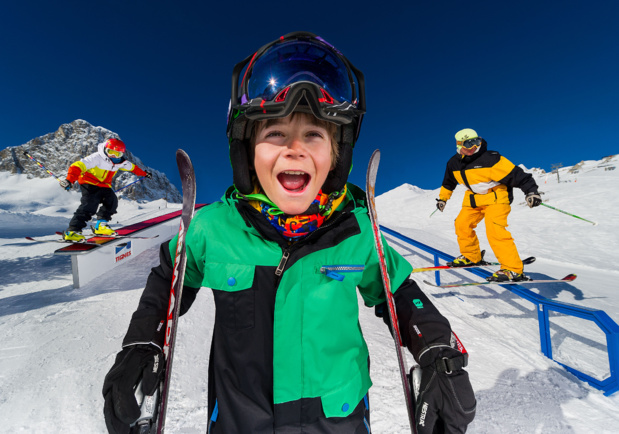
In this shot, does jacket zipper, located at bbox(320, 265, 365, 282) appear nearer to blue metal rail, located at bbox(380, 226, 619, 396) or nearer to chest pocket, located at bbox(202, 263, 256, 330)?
chest pocket, located at bbox(202, 263, 256, 330)

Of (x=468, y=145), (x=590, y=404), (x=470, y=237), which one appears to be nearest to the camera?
(x=590, y=404)

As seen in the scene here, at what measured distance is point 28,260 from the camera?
5.17 m

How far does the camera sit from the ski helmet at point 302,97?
1337 mm

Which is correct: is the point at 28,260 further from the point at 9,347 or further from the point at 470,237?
the point at 470,237

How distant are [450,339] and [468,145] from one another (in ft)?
13.5

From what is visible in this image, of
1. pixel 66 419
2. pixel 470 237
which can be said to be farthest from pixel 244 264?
pixel 470 237

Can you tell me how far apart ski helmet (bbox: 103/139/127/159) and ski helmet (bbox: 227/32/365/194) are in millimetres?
5730

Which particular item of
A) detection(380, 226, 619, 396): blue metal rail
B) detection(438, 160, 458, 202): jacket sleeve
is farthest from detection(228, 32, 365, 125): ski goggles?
detection(438, 160, 458, 202): jacket sleeve

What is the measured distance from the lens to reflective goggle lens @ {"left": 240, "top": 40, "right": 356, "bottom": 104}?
1.49 meters

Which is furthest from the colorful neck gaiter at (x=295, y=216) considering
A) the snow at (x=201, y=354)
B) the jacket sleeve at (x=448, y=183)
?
the jacket sleeve at (x=448, y=183)

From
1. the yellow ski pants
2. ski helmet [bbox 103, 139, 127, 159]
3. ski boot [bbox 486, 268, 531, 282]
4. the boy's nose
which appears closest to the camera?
the boy's nose

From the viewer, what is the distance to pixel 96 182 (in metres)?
5.86

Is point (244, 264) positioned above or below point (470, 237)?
above

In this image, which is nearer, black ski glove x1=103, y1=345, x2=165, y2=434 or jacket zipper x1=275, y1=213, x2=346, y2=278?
black ski glove x1=103, y1=345, x2=165, y2=434
